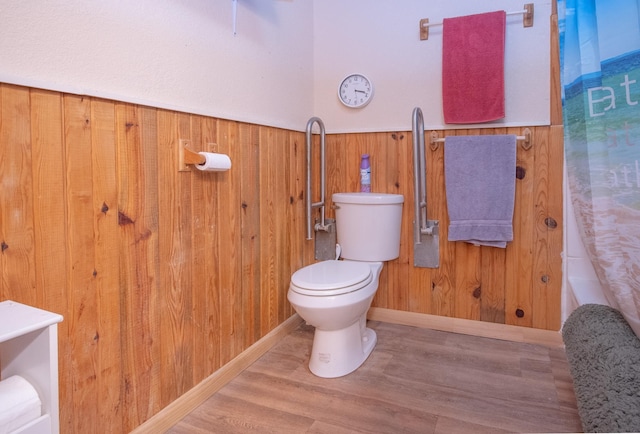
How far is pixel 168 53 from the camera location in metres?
1.43

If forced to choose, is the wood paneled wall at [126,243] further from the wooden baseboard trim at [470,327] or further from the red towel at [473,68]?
the red towel at [473,68]

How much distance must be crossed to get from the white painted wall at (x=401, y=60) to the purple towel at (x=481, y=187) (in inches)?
6.4

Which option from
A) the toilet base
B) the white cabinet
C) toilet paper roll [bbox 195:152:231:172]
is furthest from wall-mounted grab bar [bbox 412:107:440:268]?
the white cabinet

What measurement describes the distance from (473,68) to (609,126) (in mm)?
1237

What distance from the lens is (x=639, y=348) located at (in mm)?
1014

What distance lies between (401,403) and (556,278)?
1.08 m

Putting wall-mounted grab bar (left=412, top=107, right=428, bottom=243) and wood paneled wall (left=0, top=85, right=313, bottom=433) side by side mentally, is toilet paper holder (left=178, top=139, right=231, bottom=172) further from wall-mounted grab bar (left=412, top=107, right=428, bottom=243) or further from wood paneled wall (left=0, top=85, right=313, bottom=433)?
wall-mounted grab bar (left=412, top=107, right=428, bottom=243)

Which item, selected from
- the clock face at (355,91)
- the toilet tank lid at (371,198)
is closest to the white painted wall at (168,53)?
the clock face at (355,91)

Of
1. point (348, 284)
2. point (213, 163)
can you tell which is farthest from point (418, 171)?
point (213, 163)

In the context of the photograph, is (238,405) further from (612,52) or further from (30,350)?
(612,52)

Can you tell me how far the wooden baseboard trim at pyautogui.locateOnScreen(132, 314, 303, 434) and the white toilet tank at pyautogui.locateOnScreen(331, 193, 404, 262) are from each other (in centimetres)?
57

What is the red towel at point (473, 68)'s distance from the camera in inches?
81.1

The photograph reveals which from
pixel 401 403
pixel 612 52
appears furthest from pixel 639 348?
pixel 401 403

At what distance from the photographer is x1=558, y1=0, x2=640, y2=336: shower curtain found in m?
0.91
